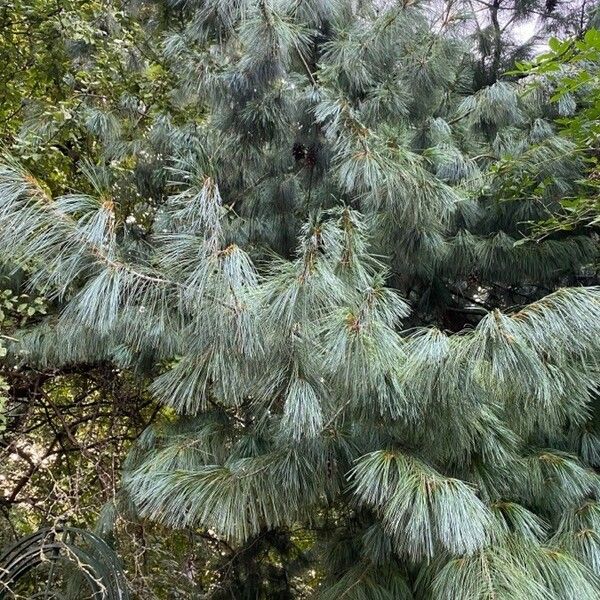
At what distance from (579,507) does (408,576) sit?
1.74 feet

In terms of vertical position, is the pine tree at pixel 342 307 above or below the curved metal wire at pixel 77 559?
above

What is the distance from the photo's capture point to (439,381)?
3.98 ft

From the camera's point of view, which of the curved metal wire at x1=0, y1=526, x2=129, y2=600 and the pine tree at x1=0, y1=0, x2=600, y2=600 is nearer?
the pine tree at x1=0, y1=0, x2=600, y2=600

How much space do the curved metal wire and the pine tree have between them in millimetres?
198

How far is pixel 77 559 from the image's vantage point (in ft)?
5.32

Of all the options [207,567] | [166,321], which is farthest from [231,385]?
[207,567]

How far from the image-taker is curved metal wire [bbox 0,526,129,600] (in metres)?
1.68

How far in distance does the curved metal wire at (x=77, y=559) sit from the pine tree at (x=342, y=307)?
20 cm

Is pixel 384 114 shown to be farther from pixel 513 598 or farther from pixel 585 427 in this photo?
pixel 513 598

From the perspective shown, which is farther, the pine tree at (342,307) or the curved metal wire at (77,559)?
the curved metal wire at (77,559)

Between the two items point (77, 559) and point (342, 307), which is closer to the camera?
point (342, 307)

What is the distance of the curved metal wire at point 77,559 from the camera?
A: 5.50 feet

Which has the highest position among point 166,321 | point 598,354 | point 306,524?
point 598,354

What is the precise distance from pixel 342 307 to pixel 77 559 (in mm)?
1146
